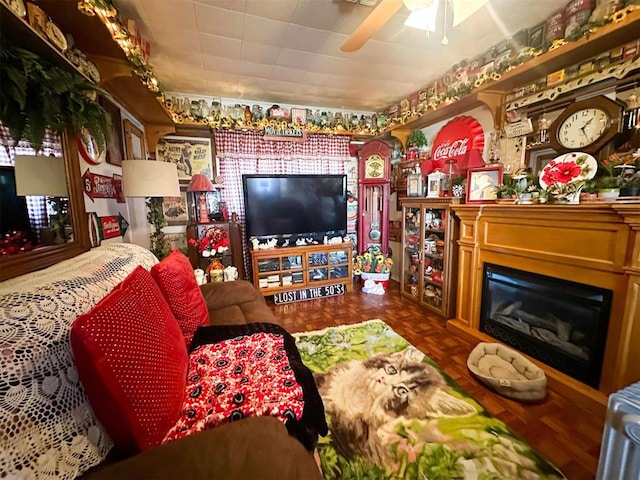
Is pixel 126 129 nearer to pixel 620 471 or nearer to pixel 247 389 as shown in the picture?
pixel 247 389

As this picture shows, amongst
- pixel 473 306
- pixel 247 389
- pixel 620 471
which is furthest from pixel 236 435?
pixel 473 306

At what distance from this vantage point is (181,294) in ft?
4.51

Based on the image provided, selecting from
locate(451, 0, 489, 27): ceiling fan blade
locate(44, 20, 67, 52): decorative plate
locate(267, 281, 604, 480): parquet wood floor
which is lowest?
locate(267, 281, 604, 480): parquet wood floor

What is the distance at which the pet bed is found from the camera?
1.54m

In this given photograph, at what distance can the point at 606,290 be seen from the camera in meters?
1.48

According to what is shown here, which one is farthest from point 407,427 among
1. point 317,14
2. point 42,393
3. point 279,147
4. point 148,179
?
point 279,147

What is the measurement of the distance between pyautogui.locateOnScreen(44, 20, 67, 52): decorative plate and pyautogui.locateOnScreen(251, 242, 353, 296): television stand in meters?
2.19

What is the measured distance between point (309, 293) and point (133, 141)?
2522 millimetres

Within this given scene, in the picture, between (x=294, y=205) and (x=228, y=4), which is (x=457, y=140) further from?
(x=228, y=4)

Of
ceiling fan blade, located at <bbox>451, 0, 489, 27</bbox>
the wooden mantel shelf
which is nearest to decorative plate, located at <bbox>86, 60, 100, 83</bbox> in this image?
ceiling fan blade, located at <bbox>451, 0, 489, 27</bbox>

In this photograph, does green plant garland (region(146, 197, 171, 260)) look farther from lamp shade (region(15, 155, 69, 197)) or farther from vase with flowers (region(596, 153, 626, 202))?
vase with flowers (region(596, 153, 626, 202))

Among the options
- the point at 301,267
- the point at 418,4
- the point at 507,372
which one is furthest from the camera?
the point at 301,267

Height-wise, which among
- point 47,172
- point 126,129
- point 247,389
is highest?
point 126,129

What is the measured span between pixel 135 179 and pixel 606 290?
3.04 m
